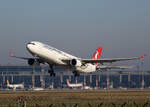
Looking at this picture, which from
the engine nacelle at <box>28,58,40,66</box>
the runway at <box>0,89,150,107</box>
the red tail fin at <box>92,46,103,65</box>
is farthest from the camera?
the red tail fin at <box>92,46,103,65</box>

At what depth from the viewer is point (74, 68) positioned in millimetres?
83562

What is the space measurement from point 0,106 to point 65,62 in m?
30.3

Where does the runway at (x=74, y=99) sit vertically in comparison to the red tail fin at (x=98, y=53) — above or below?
below

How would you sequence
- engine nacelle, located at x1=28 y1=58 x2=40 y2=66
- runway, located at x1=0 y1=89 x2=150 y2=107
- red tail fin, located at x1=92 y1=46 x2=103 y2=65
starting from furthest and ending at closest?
red tail fin, located at x1=92 y1=46 x2=103 y2=65, engine nacelle, located at x1=28 y1=58 x2=40 y2=66, runway, located at x1=0 y1=89 x2=150 y2=107

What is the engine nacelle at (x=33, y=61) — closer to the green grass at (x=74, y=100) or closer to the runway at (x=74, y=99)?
the runway at (x=74, y=99)

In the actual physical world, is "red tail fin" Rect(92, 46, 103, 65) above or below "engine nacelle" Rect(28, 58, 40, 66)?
above

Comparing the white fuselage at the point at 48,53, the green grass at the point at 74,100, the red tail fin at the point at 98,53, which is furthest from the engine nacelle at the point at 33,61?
the red tail fin at the point at 98,53

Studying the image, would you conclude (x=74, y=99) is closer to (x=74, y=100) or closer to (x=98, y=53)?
(x=74, y=100)

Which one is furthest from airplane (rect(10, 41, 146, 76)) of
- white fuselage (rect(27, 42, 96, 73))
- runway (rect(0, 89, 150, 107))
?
runway (rect(0, 89, 150, 107))

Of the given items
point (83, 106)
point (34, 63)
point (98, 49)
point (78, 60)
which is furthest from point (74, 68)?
point (83, 106)

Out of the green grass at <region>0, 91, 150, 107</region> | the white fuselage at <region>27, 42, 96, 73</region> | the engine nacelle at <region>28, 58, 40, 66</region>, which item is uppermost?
the white fuselage at <region>27, 42, 96, 73</region>

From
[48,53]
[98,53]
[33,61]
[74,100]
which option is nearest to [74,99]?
[74,100]

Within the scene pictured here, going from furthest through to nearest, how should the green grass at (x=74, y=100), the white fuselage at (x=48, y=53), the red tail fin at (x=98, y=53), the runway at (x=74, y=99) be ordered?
the red tail fin at (x=98, y=53) < the white fuselage at (x=48, y=53) < the runway at (x=74, y=99) < the green grass at (x=74, y=100)

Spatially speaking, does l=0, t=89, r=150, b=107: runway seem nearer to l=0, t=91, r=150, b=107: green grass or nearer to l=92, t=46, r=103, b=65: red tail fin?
l=0, t=91, r=150, b=107: green grass
